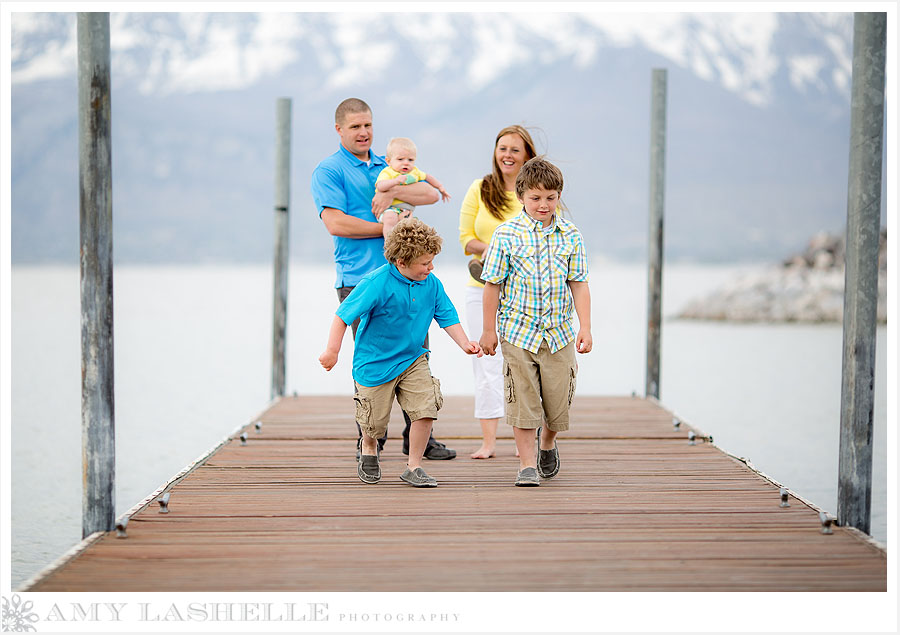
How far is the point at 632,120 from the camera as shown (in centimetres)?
8606

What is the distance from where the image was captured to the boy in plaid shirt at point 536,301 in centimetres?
396

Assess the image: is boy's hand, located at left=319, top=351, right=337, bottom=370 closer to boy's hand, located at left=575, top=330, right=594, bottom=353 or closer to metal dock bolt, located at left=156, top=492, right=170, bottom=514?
metal dock bolt, located at left=156, top=492, right=170, bottom=514

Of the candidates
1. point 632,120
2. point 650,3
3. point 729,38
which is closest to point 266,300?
point 650,3

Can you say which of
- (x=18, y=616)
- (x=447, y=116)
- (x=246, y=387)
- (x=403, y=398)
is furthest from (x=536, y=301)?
(x=447, y=116)

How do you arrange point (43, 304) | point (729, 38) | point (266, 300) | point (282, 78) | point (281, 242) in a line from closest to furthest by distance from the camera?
point (281, 242), point (43, 304), point (266, 300), point (282, 78), point (729, 38)

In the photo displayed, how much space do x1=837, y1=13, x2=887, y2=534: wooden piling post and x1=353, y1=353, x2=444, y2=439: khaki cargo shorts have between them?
4.90 feet

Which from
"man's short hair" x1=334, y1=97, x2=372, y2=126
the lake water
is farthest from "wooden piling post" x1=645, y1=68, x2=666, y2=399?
"man's short hair" x1=334, y1=97, x2=372, y2=126

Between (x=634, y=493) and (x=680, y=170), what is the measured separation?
84652 mm

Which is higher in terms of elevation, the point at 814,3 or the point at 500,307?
the point at 814,3

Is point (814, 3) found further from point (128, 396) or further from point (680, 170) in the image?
point (680, 170)

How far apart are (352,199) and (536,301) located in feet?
3.41

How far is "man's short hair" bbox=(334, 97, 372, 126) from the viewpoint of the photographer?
4.52 metres

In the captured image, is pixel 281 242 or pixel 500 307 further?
pixel 281 242

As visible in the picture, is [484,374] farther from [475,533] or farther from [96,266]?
[96,266]
